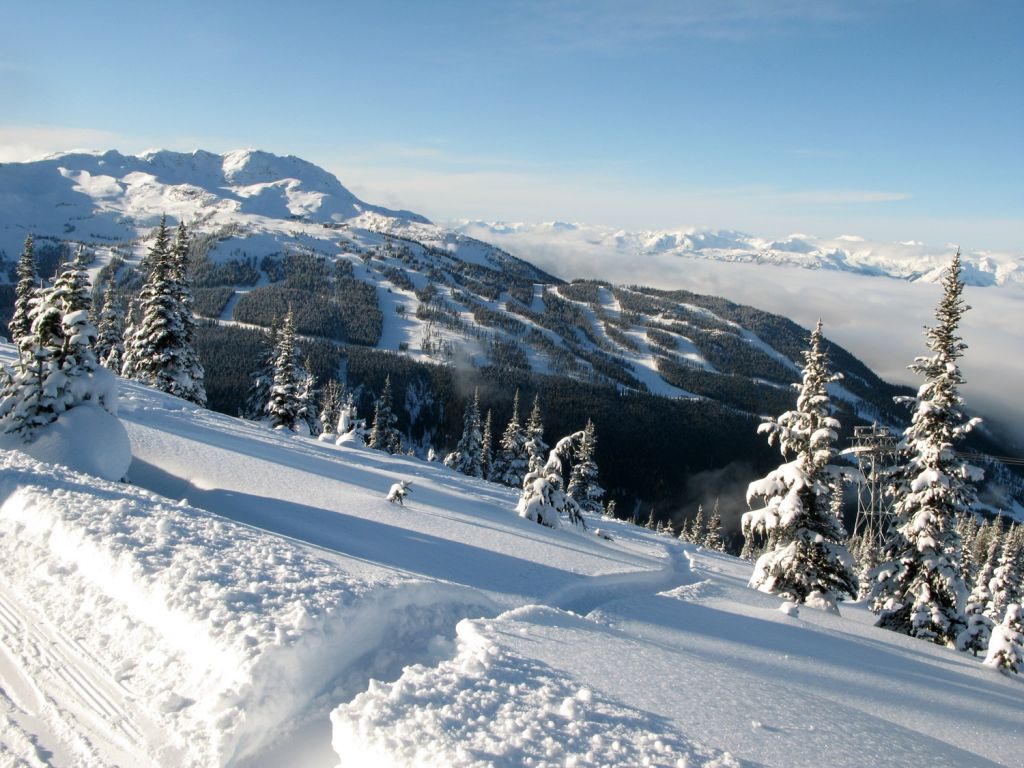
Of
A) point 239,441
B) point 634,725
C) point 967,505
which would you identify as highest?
point 967,505

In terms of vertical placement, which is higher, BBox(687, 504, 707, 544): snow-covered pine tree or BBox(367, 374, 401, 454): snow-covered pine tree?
BBox(367, 374, 401, 454): snow-covered pine tree

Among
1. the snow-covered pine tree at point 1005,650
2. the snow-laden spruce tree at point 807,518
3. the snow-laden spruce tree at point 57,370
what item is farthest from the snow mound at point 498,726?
the snow-laden spruce tree at point 57,370

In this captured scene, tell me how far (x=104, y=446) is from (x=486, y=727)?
48.6 ft

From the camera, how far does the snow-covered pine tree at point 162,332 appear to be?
37125 millimetres

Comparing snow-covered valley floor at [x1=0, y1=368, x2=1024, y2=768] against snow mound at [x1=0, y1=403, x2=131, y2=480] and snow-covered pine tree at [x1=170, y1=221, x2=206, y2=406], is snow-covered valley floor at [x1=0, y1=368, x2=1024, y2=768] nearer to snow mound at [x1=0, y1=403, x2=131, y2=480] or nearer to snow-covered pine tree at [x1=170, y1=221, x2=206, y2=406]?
snow mound at [x1=0, y1=403, x2=131, y2=480]

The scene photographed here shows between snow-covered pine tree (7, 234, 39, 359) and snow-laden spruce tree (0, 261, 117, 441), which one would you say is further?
snow-covered pine tree (7, 234, 39, 359)

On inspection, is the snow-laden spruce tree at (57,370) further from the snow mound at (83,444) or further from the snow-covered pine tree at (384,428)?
the snow-covered pine tree at (384,428)

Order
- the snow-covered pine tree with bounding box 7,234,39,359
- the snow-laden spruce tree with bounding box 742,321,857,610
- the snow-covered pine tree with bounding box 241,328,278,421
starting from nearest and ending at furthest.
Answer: the snow-laden spruce tree with bounding box 742,321,857,610
the snow-covered pine tree with bounding box 7,234,39,359
the snow-covered pine tree with bounding box 241,328,278,421

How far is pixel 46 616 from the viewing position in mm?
7906

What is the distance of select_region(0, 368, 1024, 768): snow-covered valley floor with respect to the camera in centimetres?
593

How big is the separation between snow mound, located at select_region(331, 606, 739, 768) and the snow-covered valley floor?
0.02m

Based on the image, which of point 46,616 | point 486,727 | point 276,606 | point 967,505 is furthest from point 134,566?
point 967,505

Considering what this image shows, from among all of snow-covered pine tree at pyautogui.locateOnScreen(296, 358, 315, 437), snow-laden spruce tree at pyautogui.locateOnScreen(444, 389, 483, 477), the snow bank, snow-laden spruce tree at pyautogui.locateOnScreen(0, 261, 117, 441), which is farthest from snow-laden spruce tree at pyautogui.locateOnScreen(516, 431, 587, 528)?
snow-laden spruce tree at pyautogui.locateOnScreen(444, 389, 483, 477)

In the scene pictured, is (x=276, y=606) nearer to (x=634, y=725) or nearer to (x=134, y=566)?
(x=134, y=566)
